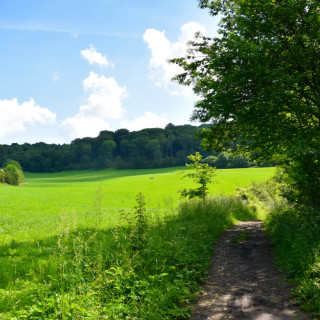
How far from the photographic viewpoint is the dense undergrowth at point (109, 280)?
454cm

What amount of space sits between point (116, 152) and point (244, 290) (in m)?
136

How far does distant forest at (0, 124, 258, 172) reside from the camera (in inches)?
4990

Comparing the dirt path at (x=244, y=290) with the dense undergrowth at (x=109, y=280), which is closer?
the dense undergrowth at (x=109, y=280)

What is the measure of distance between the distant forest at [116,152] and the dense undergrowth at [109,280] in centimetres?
11282

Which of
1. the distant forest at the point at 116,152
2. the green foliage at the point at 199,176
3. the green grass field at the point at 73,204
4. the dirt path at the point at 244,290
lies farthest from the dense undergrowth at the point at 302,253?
the distant forest at the point at 116,152

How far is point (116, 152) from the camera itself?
140 m

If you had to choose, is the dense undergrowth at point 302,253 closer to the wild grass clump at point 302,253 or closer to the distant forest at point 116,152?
the wild grass clump at point 302,253

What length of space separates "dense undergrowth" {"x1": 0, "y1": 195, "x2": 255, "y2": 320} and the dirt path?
383 millimetres

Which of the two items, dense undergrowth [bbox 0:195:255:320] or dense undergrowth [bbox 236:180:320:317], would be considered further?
dense undergrowth [bbox 236:180:320:317]

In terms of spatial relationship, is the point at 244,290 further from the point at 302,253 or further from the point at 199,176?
the point at 199,176

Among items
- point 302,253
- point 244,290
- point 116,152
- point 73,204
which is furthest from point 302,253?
point 116,152

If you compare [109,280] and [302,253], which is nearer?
[109,280]

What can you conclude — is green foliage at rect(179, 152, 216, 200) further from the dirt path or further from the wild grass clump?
the dirt path

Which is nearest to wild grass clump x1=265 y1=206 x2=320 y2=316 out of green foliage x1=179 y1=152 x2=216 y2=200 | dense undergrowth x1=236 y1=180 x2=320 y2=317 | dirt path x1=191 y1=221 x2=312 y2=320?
dense undergrowth x1=236 y1=180 x2=320 y2=317
